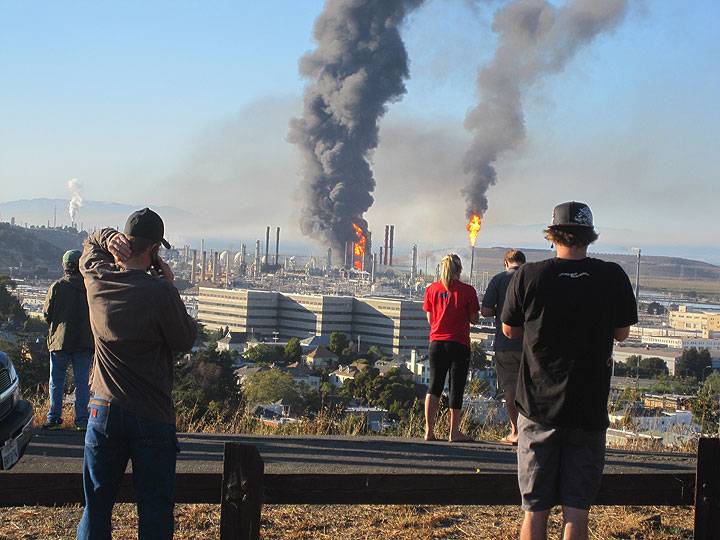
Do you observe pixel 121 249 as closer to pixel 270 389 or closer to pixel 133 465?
pixel 133 465

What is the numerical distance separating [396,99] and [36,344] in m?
83.8

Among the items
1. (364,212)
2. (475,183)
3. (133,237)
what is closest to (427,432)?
(133,237)

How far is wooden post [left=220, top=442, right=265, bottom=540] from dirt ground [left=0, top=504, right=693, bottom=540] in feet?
3.59

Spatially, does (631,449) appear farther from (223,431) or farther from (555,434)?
(555,434)

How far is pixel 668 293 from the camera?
11250 centimetres

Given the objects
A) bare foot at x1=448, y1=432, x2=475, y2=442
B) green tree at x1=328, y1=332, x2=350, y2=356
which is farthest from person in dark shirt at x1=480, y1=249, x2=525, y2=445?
green tree at x1=328, y1=332, x2=350, y2=356

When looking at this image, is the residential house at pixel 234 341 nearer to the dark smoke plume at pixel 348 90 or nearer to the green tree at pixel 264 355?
the green tree at pixel 264 355

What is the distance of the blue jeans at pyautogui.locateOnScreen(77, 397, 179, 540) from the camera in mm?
3656

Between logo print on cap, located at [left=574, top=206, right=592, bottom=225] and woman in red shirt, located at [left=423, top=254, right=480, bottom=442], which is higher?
logo print on cap, located at [left=574, top=206, right=592, bottom=225]

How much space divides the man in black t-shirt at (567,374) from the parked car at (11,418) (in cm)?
252

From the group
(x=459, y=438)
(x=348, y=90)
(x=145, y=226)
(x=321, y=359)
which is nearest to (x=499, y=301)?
(x=459, y=438)

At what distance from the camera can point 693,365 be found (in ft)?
105

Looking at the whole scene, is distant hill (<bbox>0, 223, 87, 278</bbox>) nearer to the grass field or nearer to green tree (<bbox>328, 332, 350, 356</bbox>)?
green tree (<bbox>328, 332, 350, 356</bbox>)

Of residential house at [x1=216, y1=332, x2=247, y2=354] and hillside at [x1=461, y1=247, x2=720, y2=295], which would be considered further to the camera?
hillside at [x1=461, y1=247, x2=720, y2=295]
